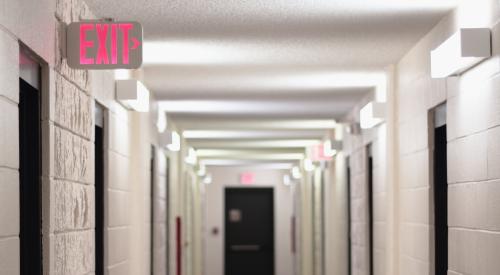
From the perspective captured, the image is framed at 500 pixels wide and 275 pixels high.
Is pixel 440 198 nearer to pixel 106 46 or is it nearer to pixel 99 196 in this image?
pixel 99 196

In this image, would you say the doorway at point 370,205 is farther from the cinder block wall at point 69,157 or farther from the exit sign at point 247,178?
the exit sign at point 247,178

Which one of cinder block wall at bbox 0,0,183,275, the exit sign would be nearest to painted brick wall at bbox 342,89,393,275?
cinder block wall at bbox 0,0,183,275

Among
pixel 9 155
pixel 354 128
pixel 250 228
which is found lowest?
pixel 250 228

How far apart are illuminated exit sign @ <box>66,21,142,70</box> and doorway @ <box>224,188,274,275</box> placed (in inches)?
707

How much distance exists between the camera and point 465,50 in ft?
14.7

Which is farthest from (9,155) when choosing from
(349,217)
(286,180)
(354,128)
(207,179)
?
(286,180)

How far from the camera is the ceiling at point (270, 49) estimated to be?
5.47 metres

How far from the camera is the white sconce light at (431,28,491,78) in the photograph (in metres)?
4.47

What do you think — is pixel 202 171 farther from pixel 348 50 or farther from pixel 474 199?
pixel 474 199

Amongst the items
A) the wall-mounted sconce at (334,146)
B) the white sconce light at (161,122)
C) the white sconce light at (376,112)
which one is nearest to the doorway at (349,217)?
the wall-mounted sconce at (334,146)

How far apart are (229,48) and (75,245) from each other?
236cm

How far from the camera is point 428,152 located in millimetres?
6137

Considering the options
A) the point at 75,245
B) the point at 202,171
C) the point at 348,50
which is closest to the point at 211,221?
the point at 202,171

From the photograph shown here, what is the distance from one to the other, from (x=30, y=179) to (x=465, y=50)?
82.0 inches
